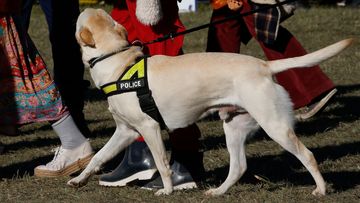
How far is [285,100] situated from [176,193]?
0.86 m

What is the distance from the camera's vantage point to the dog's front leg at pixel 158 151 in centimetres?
500

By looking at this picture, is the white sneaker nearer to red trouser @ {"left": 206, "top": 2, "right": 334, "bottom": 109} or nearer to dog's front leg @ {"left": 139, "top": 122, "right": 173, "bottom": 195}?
dog's front leg @ {"left": 139, "top": 122, "right": 173, "bottom": 195}

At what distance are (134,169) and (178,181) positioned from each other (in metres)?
0.30

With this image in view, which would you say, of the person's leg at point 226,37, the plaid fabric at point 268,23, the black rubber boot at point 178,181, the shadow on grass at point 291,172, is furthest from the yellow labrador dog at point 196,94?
the person's leg at point 226,37

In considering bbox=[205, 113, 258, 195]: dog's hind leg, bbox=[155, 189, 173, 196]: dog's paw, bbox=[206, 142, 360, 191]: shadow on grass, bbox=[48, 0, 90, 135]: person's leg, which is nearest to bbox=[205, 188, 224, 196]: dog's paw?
bbox=[205, 113, 258, 195]: dog's hind leg

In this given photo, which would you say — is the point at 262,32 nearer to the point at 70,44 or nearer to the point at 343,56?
the point at 70,44

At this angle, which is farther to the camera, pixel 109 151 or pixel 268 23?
pixel 268 23

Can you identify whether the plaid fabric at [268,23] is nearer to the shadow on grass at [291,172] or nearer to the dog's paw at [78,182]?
the shadow on grass at [291,172]

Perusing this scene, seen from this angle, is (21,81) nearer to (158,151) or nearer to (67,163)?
(67,163)

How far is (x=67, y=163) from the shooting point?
19.2 feet

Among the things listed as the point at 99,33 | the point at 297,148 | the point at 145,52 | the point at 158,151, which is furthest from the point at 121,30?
the point at 297,148

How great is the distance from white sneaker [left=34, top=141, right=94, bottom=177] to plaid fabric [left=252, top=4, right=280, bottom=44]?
1.92 m

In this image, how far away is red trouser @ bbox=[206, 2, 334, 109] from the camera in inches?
284

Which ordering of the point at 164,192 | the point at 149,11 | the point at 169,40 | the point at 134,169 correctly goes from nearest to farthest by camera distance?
the point at 164,192
the point at 149,11
the point at 169,40
the point at 134,169
